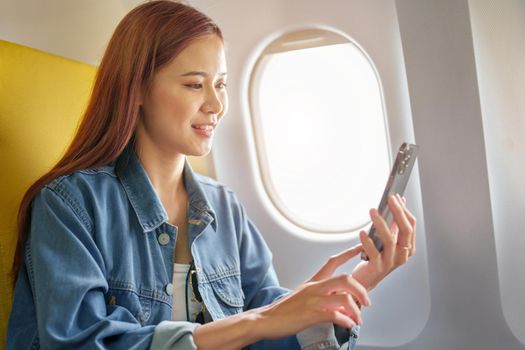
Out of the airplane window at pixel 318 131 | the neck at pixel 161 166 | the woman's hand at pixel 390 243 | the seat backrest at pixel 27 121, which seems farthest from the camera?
the airplane window at pixel 318 131

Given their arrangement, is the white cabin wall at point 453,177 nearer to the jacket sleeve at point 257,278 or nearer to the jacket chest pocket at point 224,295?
the jacket sleeve at point 257,278

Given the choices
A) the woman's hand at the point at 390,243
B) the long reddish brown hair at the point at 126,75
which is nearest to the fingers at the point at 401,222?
the woman's hand at the point at 390,243

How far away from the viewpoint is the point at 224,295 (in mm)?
1638

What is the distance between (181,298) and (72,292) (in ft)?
1.09

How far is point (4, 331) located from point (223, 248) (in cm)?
53

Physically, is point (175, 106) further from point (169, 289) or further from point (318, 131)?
point (318, 131)

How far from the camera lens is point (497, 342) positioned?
1.92m

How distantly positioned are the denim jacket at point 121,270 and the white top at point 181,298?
0.03 meters

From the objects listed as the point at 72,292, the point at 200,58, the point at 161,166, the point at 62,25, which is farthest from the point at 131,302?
the point at 62,25

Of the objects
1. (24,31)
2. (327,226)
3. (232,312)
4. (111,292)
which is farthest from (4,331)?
(327,226)

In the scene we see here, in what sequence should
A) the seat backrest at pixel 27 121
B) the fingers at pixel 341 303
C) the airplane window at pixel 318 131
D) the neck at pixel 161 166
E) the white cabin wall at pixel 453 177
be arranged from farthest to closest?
1. the airplane window at pixel 318 131
2. the white cabin wall at pixel 453 177
3. the neck at pixel 161 166
4. the seat backrest at pixel 27 121
5. the fingers at pixel 341 303

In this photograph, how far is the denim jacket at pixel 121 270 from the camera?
1.32m

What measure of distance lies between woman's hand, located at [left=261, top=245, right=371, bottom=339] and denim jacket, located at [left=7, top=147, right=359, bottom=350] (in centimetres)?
14

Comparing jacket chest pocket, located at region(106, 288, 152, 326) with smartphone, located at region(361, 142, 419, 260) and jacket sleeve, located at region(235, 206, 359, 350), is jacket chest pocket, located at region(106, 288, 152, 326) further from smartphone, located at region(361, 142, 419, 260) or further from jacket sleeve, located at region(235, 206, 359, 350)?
smartphone, located at region(361, 142, 419, 260)
